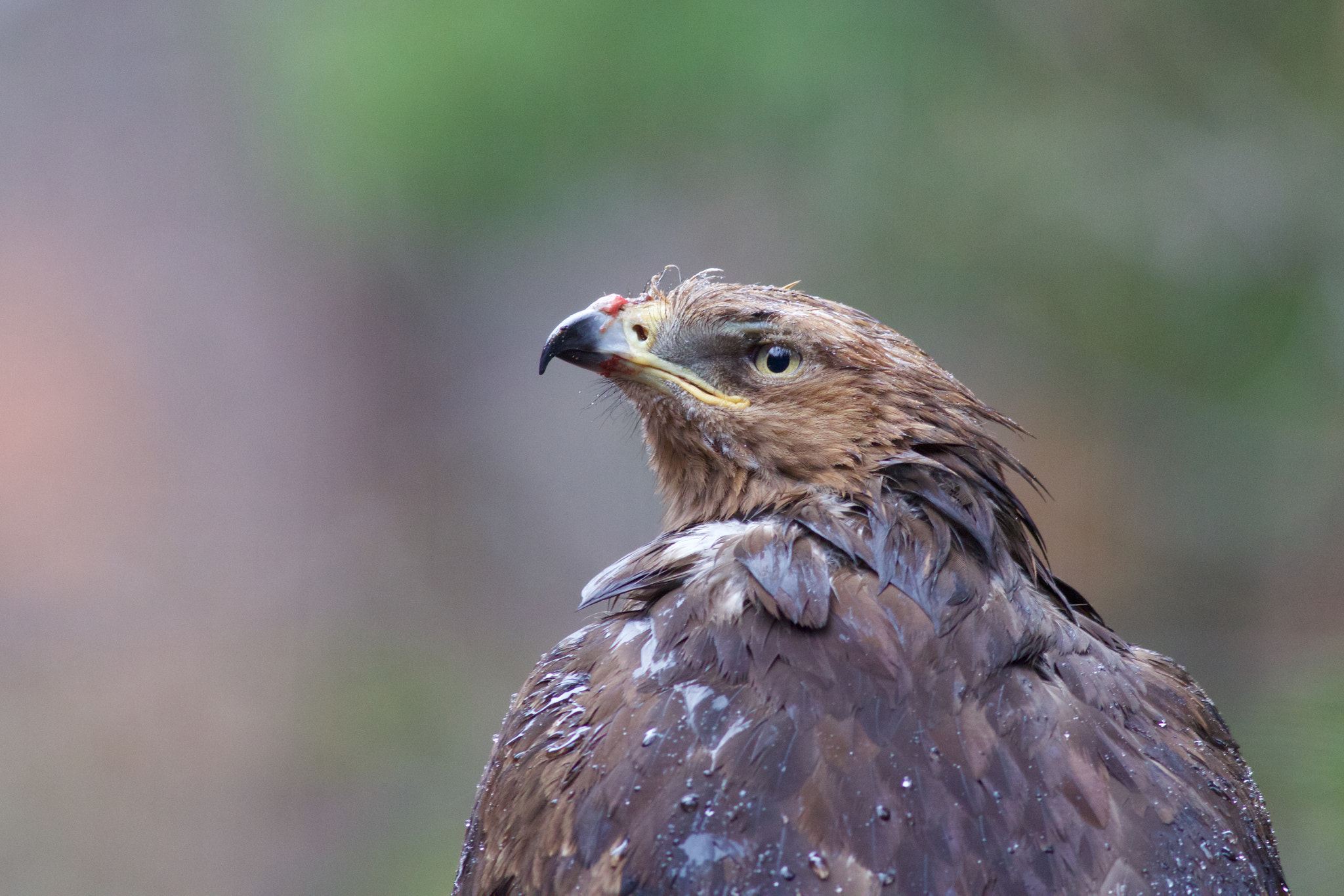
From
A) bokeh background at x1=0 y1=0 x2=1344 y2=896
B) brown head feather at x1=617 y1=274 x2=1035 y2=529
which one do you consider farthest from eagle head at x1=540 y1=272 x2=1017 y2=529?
bokeh background at x1=0 y1=0 x2=1344 y2=896

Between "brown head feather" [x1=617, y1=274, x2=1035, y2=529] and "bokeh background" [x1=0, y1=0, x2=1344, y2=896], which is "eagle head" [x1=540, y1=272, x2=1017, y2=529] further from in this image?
"bokeh background" [x1=0, y1=0, x2=1344, y2=896]

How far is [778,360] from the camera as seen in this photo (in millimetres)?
2635

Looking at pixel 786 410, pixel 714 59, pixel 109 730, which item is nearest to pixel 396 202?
pixel 714 59

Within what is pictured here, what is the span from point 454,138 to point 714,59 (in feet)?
3.55

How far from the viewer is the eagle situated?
191 centimetres

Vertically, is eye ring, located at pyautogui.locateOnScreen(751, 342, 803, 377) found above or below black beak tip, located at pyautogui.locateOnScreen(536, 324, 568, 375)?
below

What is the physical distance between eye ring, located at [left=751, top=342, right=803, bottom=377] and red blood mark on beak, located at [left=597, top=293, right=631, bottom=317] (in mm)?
327

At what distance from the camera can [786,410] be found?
2.56 metres

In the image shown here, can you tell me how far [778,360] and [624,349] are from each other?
34 cm

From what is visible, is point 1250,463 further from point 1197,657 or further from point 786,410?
point 786,410

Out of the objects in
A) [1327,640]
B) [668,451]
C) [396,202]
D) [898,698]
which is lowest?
[1327,640]

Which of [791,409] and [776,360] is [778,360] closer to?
[776,360]

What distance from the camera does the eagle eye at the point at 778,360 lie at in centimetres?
262

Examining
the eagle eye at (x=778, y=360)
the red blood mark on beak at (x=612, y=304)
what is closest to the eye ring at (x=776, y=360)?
the eagle eye at (x=778, y=360)
